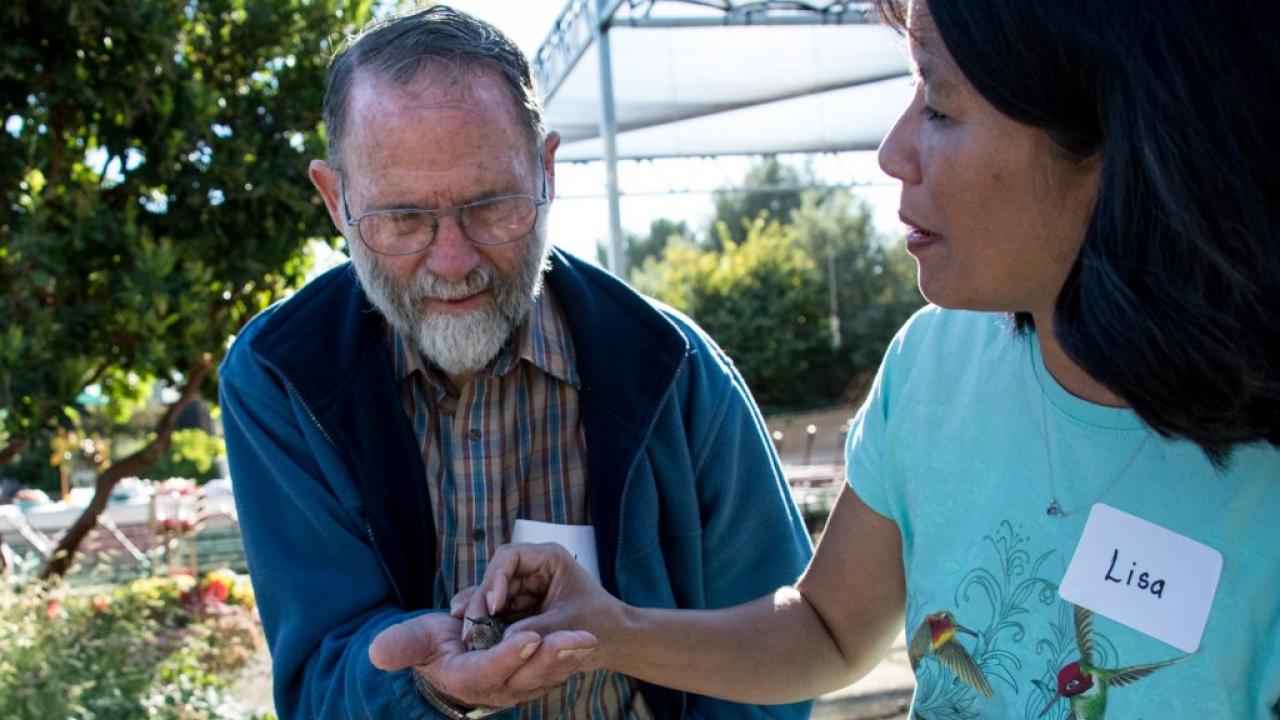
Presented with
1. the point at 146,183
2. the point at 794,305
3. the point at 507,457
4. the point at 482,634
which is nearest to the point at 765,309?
the point at 794,305

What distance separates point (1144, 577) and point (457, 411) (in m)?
1.17

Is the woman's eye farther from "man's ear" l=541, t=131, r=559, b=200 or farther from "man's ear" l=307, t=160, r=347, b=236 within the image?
"man's ear" l=307, t=160, r=347, b=236

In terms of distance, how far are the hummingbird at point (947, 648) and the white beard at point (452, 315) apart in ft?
2.88

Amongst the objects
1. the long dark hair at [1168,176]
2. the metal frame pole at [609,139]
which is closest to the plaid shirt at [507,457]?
the long dark hair at [1168,176]

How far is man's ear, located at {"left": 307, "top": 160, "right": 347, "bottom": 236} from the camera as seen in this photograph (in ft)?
6.61

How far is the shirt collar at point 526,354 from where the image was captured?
2.02m

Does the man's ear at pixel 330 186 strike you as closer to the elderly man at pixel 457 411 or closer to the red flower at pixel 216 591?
the elderly man at pixel 457 411

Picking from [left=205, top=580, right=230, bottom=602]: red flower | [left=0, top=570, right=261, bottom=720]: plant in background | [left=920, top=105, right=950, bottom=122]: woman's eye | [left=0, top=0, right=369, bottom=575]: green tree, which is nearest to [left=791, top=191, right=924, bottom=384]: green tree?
[left=205, top=580, right=230, bottom=602]: red flower

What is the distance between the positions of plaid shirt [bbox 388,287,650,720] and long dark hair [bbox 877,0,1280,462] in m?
1.05

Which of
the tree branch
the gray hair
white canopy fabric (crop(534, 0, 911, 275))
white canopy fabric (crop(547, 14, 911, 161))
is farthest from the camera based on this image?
white canopy fabric (crop(547, 14, 911, 161))

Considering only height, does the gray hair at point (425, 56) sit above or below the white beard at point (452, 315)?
above

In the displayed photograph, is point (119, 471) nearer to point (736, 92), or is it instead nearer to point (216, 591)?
point (216, 591)

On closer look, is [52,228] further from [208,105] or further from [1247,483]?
[1247,483]

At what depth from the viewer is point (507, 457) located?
6.61 ft
